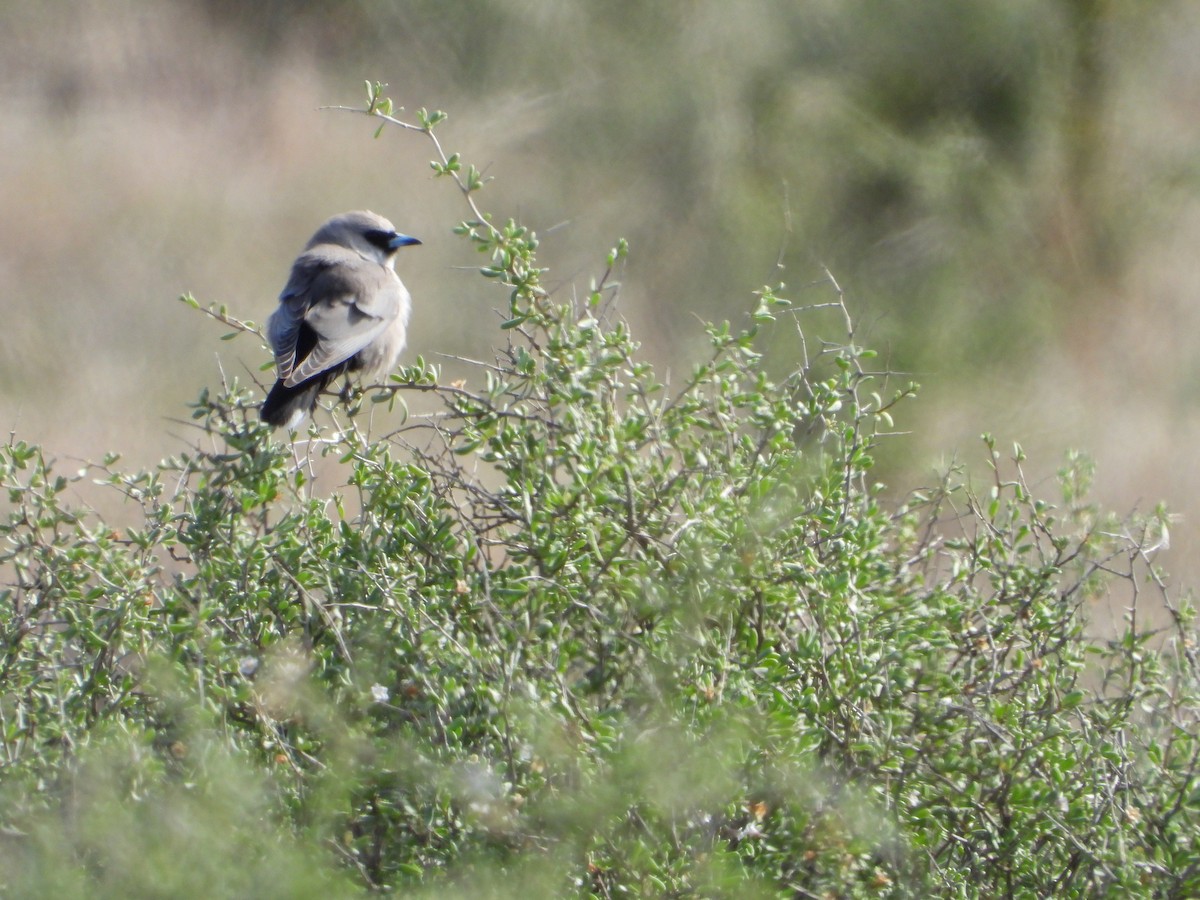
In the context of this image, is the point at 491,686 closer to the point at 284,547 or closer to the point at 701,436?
the point at 284,547

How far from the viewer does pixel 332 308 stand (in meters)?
4.37

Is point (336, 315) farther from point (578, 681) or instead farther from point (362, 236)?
point (578, 681)

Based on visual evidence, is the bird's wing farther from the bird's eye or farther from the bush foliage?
the bush foliage

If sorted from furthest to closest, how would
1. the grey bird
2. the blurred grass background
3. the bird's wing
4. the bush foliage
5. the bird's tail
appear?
the blurred grass background < the bird's wing < the grey bird < the bird's tail < the bush foliage

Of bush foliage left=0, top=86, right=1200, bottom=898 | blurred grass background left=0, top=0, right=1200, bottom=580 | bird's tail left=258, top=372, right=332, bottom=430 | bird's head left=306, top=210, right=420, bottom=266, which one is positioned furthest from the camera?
blurred grass background left=0, top=0, right=1200, bottom=580

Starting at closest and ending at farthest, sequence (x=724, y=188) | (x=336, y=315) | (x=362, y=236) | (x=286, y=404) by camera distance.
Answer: (x=286, y=404) → (x=336, y=315) → (x=362, y=236) → (x=724, y=188)

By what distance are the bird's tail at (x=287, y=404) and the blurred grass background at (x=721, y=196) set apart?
97.6 inches

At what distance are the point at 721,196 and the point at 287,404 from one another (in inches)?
179

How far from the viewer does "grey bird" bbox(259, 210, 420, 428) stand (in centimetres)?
376

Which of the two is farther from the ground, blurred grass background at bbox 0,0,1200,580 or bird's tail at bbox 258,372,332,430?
blurred grass background at bbox 0,0,1200,580

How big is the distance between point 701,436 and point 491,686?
87 cm

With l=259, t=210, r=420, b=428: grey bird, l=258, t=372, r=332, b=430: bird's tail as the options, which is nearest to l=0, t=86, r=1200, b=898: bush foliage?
l=258, t=372, r=332, b=430: bird's tail

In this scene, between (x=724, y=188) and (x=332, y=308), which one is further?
(x=724, y=188)

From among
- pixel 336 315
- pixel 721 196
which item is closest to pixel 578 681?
pixel 336 315
